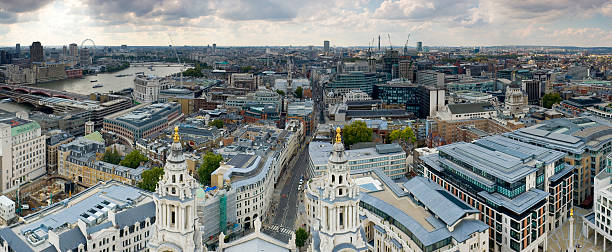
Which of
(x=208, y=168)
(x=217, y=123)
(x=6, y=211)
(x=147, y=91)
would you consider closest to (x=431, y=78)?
(x=217, y=123)

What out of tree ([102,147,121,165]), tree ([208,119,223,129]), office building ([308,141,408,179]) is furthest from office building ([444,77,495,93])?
tree ([102,147,121,165])

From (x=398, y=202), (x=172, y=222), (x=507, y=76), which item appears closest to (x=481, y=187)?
(x=398, y=202)

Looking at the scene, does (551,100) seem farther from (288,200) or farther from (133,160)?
(133,160)

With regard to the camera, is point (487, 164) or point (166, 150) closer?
point (487, 164)

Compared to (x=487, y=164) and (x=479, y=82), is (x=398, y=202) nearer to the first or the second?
Answer: (x=487, y=164)

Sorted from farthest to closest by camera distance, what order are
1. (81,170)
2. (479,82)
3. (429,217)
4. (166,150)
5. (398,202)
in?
(479,82) → (166,150) → (81,170) → (398,202) → (429,217)
